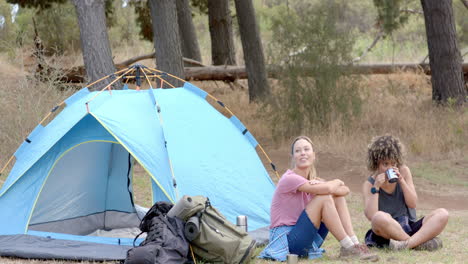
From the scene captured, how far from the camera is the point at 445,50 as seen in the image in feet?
40.2

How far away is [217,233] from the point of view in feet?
16.2

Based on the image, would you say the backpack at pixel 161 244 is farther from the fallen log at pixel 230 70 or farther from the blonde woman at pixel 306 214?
the fallen log at pixel 230 70

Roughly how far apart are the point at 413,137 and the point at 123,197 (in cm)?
581

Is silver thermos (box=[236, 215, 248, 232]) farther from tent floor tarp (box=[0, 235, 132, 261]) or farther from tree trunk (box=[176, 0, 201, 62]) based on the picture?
tree trunk (box=[176, 0, 201, 62])

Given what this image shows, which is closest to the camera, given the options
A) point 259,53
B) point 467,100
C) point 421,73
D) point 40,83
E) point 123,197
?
point 123,197

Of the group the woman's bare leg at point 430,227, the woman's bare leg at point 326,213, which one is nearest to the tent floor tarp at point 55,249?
the woman's bare leg at point 326,213

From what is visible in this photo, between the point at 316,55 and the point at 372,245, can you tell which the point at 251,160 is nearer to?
the point at 372,245

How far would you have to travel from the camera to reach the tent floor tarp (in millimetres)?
5238

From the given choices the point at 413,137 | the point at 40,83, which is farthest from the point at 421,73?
the point at 40,83

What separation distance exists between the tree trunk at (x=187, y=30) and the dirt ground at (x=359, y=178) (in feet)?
21.9

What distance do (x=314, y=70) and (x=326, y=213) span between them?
22.1ft

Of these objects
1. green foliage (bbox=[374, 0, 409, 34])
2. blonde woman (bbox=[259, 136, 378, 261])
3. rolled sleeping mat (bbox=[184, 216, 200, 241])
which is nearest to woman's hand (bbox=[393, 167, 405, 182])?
blonde woman (bbox=[259, 136, 378, 261])

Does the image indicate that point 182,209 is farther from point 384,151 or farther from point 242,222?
point 384,151

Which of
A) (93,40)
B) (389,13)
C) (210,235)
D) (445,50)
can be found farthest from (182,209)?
(389,13)
